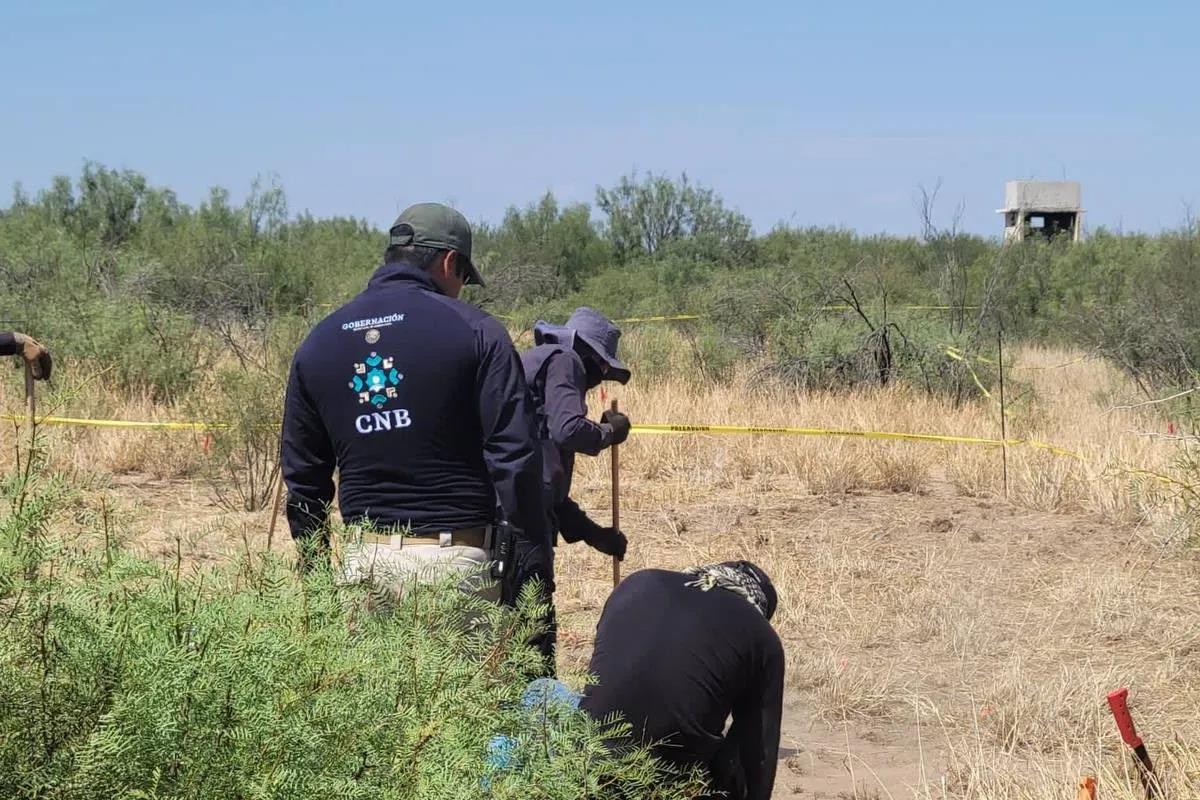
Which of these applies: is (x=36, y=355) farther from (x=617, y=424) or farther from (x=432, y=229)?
(x=617, y=424)

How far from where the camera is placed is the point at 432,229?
404 cm

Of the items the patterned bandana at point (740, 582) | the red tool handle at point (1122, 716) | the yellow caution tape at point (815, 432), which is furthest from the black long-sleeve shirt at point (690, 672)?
the yellow caution tape at point (815, 432)

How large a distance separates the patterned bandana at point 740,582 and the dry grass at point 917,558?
0.44m

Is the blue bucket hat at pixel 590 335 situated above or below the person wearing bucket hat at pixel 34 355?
below

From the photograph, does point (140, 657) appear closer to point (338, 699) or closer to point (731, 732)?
point (338, 699)

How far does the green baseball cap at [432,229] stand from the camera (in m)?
4.02

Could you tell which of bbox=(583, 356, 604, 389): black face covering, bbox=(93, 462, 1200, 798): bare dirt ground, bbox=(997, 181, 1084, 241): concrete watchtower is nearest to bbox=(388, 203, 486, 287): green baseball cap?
bbox=(93, 462, 1200, 798): bare dirt ground

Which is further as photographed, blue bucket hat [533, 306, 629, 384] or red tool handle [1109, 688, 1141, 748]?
blue bucket hat [533, 306, 629, 384]

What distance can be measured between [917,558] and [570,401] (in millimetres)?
3557

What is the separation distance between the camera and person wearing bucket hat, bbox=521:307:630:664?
5.43 metres

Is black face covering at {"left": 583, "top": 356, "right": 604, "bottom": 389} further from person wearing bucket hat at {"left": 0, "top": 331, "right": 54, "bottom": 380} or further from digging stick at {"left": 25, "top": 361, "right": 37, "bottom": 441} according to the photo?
digging stick at {"left": 25, "top": 361, "right": 37, "bottom": 441}

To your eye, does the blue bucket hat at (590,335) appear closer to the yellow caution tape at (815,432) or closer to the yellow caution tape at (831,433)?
the yellow caution tape at (815,432)

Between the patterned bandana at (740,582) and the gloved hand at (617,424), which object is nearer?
the patterned bandana at (740,582)

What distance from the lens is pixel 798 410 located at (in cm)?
1241
